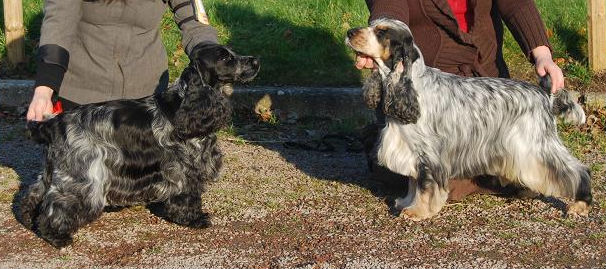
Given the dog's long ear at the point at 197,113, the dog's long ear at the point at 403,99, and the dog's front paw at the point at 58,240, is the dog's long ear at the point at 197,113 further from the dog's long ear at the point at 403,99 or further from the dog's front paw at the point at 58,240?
the dog's long ear at the point at 403,99

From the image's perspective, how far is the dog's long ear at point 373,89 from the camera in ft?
18.1

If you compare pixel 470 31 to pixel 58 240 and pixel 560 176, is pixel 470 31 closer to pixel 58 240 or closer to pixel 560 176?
pixel 560 176

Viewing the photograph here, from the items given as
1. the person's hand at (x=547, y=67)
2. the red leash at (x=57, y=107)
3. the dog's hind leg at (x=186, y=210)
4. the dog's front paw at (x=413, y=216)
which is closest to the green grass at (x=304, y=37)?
the person's hand at (x=547, y=67)

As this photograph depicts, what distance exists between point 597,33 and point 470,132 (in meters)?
3.86

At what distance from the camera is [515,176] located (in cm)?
560

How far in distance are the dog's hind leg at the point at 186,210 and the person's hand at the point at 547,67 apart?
88.3 inches

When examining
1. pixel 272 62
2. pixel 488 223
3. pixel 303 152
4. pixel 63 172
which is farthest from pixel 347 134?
pixel 63 172

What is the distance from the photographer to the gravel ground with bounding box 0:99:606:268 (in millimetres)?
4883

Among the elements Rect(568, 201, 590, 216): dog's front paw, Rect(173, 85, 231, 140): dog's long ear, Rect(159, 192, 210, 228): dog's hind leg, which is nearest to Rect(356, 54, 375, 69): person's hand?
Rect(173, 85, 231, 140): dog's long ear

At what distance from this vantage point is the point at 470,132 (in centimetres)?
556

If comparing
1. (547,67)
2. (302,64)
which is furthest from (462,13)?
(302,64)

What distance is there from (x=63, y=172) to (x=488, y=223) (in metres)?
2.50

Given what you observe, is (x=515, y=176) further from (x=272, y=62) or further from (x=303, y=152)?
(x=272, y=62)

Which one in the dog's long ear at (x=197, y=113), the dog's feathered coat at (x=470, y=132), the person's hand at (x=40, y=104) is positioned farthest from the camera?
the dog's feathered coat at (x=470, y=132)
